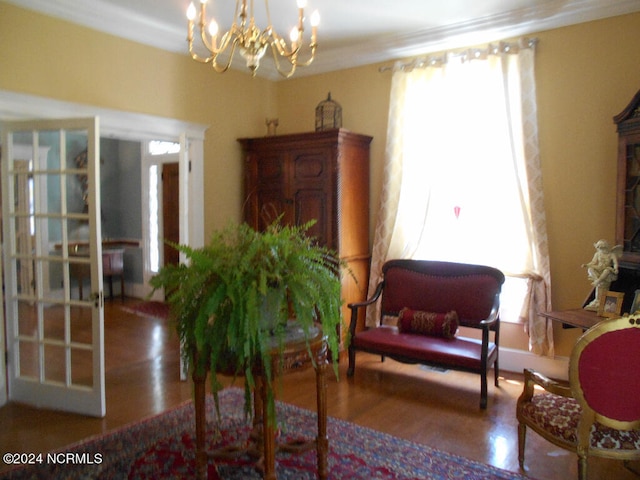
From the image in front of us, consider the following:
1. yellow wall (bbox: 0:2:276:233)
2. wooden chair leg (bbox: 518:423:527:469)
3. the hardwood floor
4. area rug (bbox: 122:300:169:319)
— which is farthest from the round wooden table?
area rug (bbox: 122:300:169:319)

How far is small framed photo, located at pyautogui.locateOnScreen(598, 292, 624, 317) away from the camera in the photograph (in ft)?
10.4

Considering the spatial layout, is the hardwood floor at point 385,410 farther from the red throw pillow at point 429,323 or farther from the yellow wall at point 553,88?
the yellow wall at point 553,88

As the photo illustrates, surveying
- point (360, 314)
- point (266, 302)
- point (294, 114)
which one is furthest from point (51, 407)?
point (294, 114)

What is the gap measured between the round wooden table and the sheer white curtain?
2349 millimetres

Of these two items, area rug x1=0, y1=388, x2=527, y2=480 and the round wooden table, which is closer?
the round wooden table

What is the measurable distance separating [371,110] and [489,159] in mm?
1323

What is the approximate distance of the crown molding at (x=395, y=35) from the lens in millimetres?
3723

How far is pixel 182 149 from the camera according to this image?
13.8 feet

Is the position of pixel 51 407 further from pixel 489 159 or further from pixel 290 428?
pixel 489 159

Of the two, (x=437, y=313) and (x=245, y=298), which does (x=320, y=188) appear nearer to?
(x=437, y=313)

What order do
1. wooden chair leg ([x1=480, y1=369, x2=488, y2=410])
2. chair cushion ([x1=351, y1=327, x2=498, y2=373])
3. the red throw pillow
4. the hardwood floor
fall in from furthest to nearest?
1. the red throw pillow
2. chair cushion ([x1=351, y1=327, x2=498, y2=373])
3. wooden chair leg ([x1=480, y1=369, x2=488, y2=410])
4. the hardwood floor

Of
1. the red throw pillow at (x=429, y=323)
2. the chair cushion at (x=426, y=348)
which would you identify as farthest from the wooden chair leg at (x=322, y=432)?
the red throw pillow at (x=429, y=323)

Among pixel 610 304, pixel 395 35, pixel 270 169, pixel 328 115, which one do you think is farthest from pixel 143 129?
pixel 610 304

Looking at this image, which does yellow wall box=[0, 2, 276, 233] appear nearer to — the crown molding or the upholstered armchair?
the crown molding
